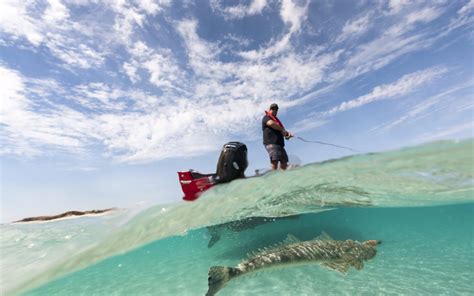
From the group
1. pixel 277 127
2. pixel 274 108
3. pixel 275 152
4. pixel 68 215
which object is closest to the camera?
pixel 277 127

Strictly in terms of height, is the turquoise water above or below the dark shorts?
below

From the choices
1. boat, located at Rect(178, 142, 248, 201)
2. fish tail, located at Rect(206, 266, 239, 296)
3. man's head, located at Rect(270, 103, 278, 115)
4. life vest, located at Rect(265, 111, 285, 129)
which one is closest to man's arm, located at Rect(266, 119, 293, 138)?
life vest, located at Rect(265, 111, 285, 129)

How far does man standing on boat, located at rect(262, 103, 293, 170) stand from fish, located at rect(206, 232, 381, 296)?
276 cm

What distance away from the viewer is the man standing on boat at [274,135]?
31.1 feet

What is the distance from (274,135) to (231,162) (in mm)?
1826

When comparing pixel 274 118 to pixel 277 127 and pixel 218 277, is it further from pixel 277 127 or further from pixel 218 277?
pixel 218 277

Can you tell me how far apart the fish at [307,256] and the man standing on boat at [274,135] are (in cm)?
276

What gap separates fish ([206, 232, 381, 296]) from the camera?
7.20 metres

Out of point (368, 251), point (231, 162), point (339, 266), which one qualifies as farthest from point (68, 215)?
point (368, 251)

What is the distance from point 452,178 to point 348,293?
9.09m

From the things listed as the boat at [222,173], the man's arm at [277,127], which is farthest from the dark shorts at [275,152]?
the boat at [222,173]

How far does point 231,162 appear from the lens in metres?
9.91

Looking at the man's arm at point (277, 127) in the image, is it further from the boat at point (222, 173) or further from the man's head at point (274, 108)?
the boat at point (222, 173)

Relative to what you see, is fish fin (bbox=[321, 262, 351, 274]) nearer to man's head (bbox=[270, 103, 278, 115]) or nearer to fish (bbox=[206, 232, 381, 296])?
fish (bbox=[206, 232, 381, 296])
